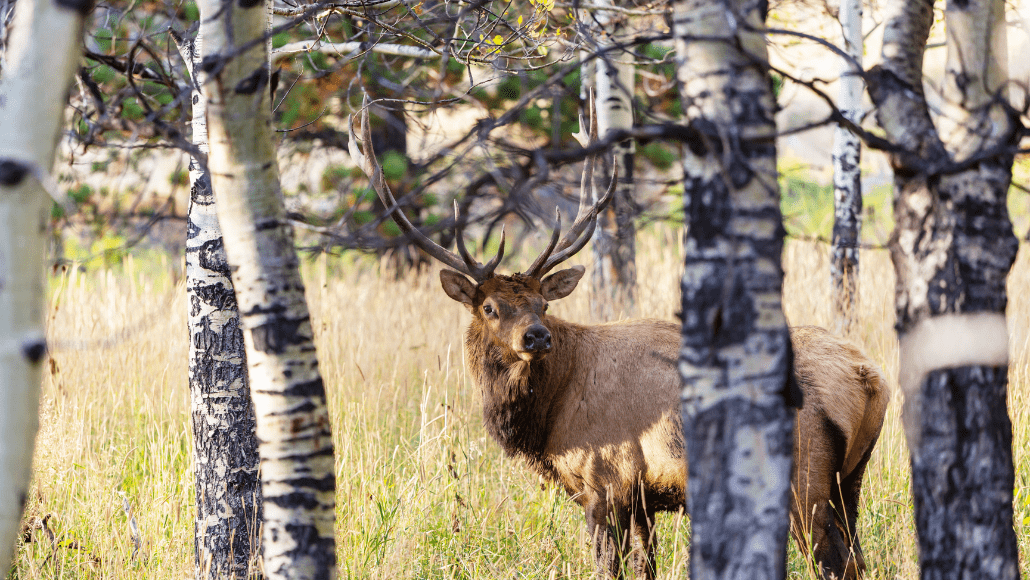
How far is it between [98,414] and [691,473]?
4.41 m

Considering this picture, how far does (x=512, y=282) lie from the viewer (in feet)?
13.4

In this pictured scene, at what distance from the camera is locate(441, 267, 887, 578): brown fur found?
3432mm

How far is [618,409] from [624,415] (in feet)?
0.15

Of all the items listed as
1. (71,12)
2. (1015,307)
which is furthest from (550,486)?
(1015,307)

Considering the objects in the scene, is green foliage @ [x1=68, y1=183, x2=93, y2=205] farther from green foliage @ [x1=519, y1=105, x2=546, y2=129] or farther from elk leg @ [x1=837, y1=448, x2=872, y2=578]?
elk leg @ [x1=837, y1=448, x2=872, y2=578]

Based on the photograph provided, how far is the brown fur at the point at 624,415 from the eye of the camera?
3.43 metres

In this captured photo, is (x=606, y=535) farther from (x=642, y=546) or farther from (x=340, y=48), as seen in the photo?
(x=340, y=48)

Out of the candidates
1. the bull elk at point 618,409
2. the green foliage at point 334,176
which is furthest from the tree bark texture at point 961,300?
the green foliage at point 334,176

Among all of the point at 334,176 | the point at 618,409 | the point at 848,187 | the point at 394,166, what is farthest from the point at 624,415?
the point at 334,176

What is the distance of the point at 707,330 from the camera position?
1.87 meters

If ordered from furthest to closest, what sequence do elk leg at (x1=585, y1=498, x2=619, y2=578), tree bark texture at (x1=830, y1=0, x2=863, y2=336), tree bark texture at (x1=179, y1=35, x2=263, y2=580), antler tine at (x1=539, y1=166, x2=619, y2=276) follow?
tree bark texture at (x1=830, y1=0, x2=863, y2=336)
antler tine at (x1=539, y1=166, x2=619, y2=276)
elk leg at (x1=585, y1=498, x2=619, y2=578)
tree bark texture at (x1=179, y1=35, x2=263, y2=580)

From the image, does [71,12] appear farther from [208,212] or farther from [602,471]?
[602,471]

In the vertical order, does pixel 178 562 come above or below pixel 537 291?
below

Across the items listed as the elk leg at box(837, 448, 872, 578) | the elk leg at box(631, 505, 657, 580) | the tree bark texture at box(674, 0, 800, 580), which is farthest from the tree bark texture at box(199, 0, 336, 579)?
the elk leg at box(837, 448, 872, 578)
